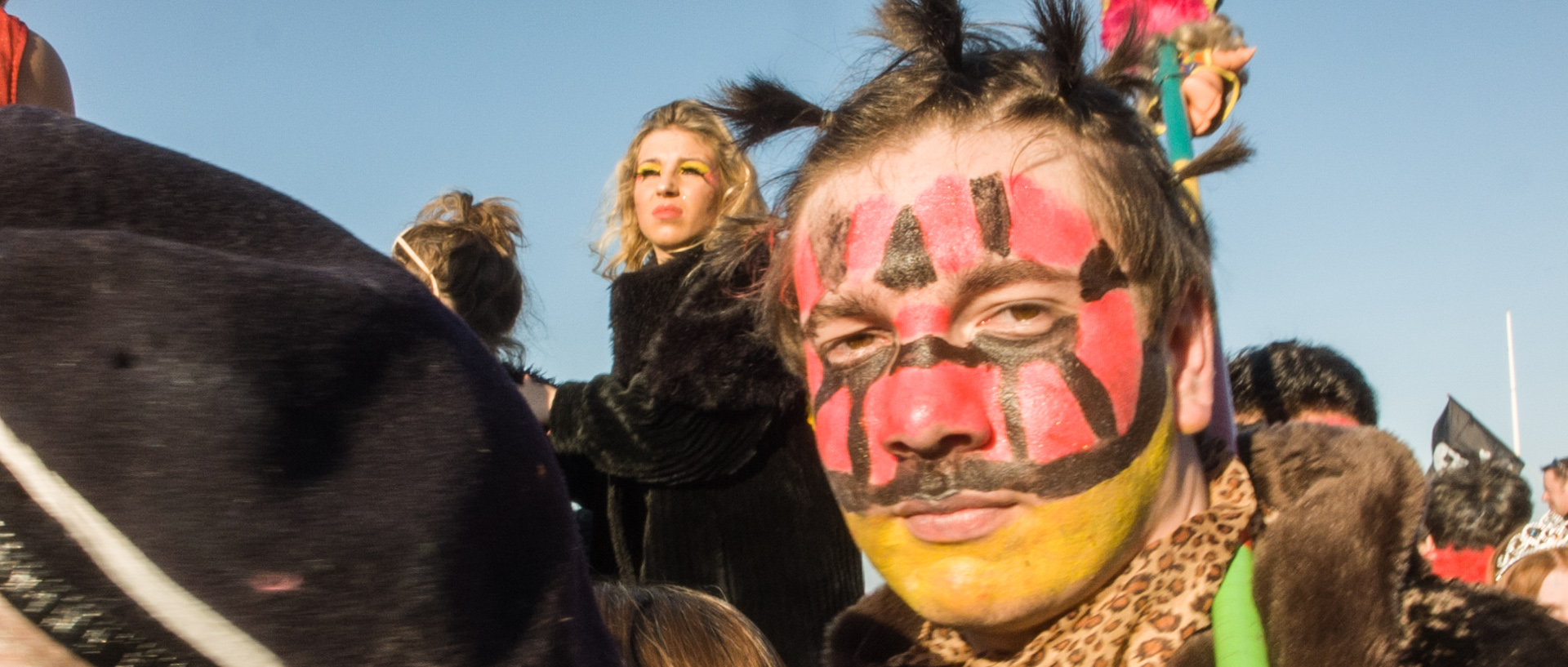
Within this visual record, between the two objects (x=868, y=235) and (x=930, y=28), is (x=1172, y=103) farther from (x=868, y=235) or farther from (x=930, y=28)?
(x=868, y=235)

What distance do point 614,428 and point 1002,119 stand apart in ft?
5.55

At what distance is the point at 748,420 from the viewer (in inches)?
126

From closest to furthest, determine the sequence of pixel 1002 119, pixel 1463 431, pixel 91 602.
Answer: pixel 91 602
pixel 1002 119
pixel 1463 431

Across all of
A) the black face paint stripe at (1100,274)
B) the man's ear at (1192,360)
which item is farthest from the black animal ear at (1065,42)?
the man's ear at (1192,360)

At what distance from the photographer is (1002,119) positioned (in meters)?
1.80

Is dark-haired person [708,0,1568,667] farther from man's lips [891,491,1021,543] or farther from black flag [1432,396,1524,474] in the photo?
black flag [1432,396,1524,474]

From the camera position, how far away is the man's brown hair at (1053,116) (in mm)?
1773

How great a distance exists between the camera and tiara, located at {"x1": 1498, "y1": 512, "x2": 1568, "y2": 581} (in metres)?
4.69

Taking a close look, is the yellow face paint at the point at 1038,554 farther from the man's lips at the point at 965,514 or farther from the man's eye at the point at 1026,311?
the man's eye at the point at 1026,311

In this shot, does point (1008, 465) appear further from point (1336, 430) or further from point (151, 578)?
point (151, 578)

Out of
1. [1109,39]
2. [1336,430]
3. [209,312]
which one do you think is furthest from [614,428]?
[209,312]

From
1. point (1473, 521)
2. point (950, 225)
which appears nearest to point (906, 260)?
point (950, 225)

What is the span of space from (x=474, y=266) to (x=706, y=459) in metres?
0.90

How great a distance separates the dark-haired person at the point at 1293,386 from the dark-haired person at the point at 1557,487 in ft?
15.2
